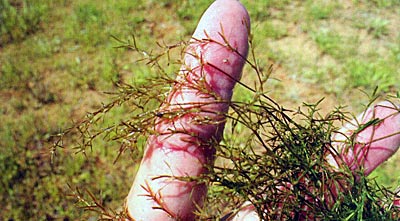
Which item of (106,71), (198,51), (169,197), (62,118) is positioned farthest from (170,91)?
(106,71)

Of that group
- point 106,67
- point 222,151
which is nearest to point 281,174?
point 222,151

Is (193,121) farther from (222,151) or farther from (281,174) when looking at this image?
(281,174)

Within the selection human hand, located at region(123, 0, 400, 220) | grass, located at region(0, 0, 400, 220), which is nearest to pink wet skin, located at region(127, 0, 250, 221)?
human hand, located at region(123, 0, 400, 220)

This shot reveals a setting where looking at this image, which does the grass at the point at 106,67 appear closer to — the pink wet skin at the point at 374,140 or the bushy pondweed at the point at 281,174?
the pink wet skin at the point at 374,140

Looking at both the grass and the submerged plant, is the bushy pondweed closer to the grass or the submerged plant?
the submerged plant

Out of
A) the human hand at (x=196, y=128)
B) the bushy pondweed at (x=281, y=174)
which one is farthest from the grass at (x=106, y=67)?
the bushy pondweed at (x=281, y=174)

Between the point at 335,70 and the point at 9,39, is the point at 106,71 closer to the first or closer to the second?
the point at 9,39
